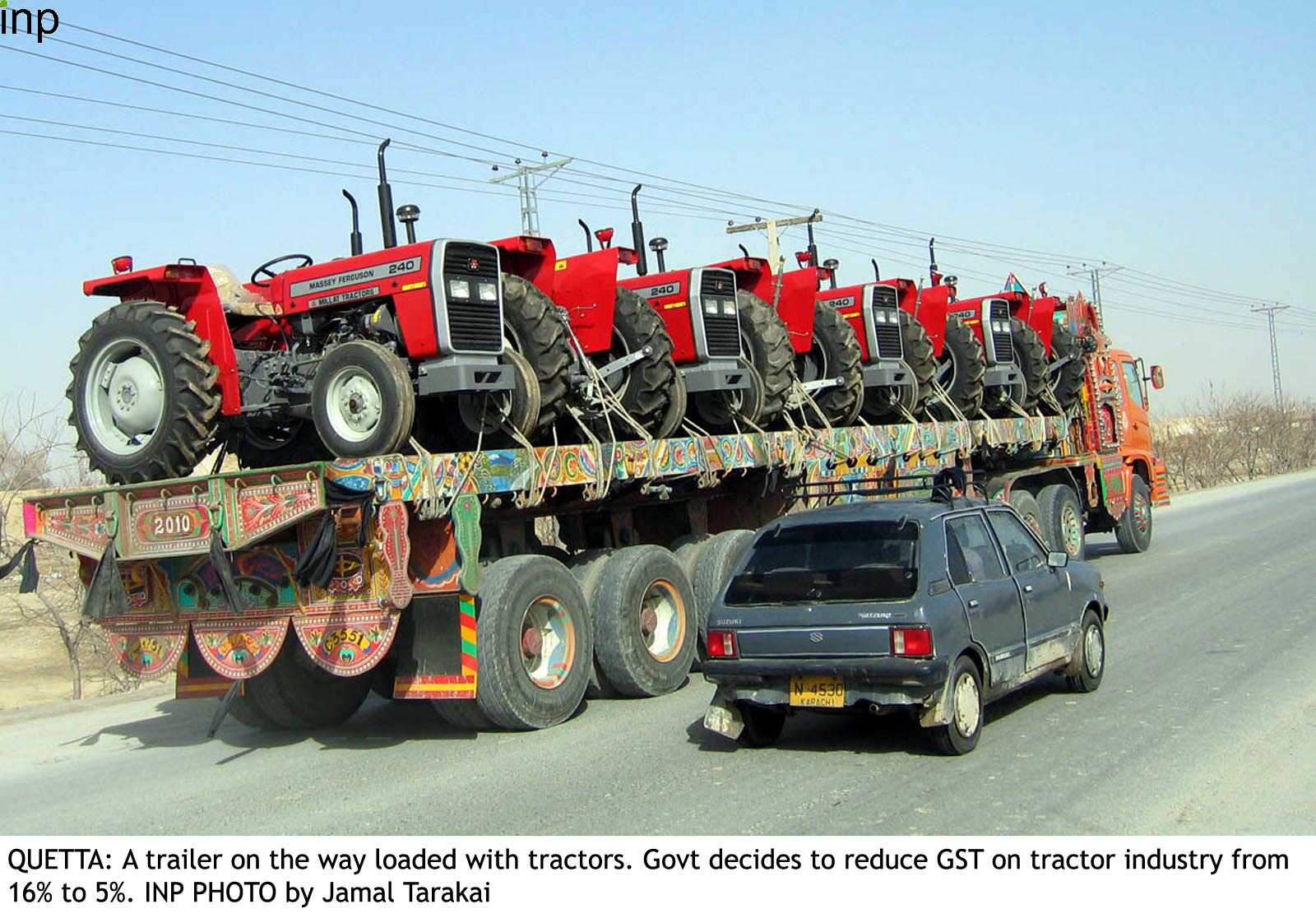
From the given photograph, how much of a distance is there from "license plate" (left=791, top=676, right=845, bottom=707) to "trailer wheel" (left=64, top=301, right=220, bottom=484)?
4.44 metres

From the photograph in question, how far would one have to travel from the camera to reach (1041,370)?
1867 cm

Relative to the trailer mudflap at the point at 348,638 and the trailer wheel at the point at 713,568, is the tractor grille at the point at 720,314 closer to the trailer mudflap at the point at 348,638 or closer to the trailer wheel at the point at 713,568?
the trailer wheel at the point at 713,568

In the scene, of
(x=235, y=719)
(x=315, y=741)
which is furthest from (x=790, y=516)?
(x=235, y=719)

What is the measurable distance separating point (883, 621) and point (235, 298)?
18.1ft

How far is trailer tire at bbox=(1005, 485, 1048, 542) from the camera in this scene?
17.1 meters

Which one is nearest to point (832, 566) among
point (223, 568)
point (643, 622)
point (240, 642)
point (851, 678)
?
point (851, 678)

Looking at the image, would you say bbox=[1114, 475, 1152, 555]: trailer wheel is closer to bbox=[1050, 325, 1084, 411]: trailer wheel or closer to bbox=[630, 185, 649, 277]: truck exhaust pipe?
bbox=[1050, 325, 1084, 411]: trailer wheel

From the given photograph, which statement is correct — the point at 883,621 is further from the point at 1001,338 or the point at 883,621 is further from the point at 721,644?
the point at 1001,338

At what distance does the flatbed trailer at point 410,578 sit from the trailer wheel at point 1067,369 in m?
9.32

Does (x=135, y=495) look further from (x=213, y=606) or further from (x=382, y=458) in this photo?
(x=382, y=458)

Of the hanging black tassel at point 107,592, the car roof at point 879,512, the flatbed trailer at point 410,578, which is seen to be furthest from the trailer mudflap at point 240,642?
the car roof at point 879,512

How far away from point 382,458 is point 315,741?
2.44m

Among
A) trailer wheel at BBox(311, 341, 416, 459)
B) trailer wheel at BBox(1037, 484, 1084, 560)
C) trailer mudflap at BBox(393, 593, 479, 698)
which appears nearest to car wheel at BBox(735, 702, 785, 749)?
trailer mudflap at BBox(393, 593, 479, 698)

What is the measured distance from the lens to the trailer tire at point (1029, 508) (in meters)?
17.1
